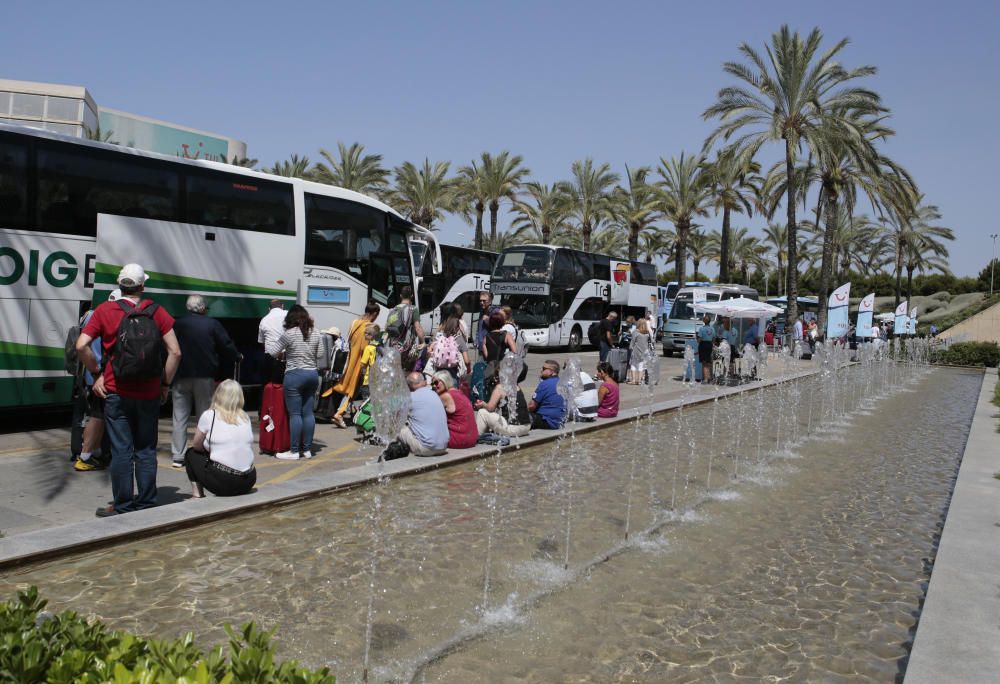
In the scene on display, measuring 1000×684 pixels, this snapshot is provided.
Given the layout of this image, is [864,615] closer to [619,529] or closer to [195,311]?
[619,529]

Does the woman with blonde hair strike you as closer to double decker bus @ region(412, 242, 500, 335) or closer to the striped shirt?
double decker bus @ region(412, 242, 500, 335)

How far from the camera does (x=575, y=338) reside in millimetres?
31594

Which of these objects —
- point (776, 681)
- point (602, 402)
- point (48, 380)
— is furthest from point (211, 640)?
point (602, 402)

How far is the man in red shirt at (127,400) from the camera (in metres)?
6.02

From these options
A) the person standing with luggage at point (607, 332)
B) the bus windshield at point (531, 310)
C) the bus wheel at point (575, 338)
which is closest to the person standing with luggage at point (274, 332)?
the person standing with luggage at point (607, 332)

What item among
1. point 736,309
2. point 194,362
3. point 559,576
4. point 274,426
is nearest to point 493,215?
point 736,309

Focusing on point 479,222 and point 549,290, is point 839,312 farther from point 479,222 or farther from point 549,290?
point 479,222

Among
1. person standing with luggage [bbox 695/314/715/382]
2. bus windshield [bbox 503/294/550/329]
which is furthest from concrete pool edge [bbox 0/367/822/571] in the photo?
bus windshield [bbox 503/294/550/329]

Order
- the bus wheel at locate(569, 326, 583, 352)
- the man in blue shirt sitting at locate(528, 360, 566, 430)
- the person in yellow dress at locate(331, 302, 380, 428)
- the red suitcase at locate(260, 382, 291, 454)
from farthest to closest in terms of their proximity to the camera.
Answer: the bus wheel at locate(569, 326, 583, 352)
the man in blue shirt sitting at locate(528, 360, 566, 430)
the person in yellow dress at locate(331, 302, 380, 428)
the red suitcase at locate(260, 382, 291, 454)

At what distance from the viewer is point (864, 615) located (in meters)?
4.98

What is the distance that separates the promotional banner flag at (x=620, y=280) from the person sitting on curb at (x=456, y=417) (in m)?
25.2

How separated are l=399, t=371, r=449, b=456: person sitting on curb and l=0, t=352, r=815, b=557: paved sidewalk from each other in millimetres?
221

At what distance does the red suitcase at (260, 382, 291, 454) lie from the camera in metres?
8.96

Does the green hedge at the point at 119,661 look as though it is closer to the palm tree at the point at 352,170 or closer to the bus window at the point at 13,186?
the bus window at the point at 13,186
